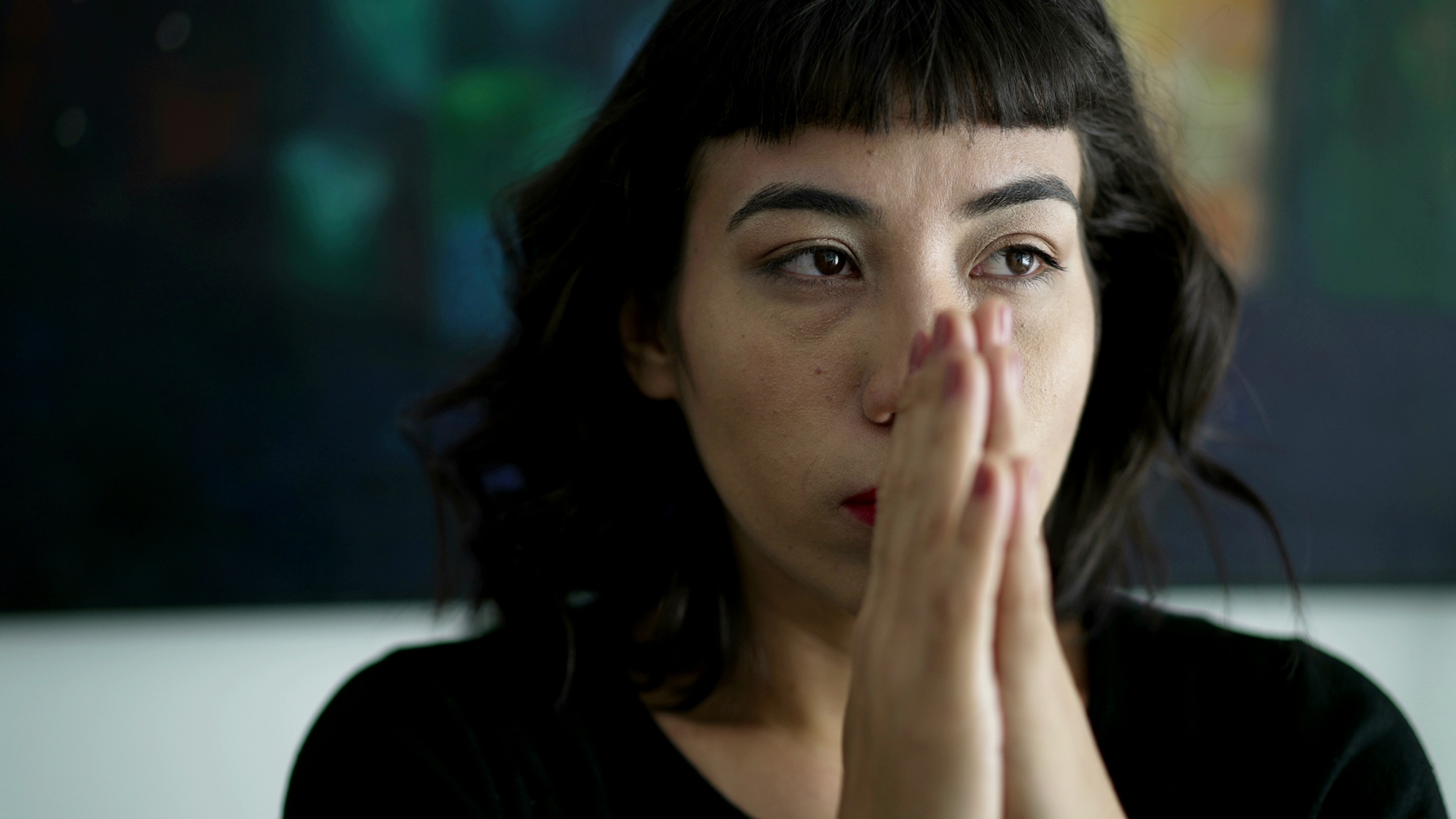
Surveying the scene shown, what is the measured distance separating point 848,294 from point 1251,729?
49 cm

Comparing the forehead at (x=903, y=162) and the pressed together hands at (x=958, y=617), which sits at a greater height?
the forehead at (x=903, y=162)

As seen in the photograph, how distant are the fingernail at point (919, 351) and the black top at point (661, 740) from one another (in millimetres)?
373

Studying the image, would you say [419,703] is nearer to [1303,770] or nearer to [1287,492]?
[1303,770]

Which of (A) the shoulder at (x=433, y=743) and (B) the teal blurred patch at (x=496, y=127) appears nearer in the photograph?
(A) the shoulder at (x=433, y=743)

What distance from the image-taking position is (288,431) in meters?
1.20

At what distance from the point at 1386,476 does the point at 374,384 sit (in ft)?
4.18

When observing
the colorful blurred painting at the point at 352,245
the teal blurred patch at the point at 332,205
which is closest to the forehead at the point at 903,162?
the colorful blurred painting at the point at 352,245

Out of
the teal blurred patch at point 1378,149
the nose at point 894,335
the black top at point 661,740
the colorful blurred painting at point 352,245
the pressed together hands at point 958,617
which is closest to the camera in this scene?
the pressed together hands at point 958,617

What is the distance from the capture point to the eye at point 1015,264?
2.31 feet

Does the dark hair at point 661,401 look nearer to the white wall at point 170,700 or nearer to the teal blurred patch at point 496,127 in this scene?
the teal blurred patch at point 496,127

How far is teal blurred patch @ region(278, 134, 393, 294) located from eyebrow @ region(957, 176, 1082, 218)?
0.76m

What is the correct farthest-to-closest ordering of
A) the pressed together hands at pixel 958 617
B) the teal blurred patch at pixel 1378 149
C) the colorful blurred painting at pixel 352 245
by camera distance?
1. the teal blurred patch at pixel 1378 149
2. the colorful blurred painting at pixel 352 245
3. the pressed together hands at pixel 958 617

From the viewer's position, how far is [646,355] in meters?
0.87

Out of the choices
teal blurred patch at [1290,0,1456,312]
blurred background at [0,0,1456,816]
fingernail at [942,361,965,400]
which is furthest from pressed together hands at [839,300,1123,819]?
teal blurred patch at [1290,0,1456,312]
